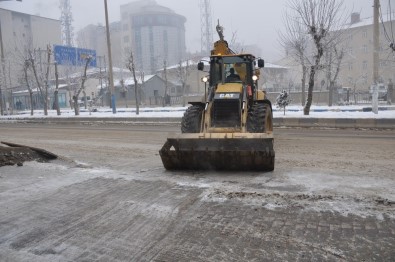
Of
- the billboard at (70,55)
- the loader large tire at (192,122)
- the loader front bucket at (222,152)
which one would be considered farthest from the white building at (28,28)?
the loader front bucket at (222,152)

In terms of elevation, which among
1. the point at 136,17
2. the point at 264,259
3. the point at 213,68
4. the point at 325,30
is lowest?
the point at 264,259

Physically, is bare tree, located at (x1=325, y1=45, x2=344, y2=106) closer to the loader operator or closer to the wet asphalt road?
the loader operator

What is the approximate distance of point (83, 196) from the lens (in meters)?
6.05

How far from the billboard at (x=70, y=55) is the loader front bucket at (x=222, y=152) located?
30.0 m

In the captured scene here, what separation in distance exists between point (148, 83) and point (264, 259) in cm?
5761

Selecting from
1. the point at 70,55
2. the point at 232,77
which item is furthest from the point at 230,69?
the point at 70,55

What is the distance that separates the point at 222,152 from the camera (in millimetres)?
7059

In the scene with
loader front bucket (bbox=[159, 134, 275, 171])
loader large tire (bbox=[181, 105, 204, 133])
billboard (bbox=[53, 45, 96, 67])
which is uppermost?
billboard (bbox=[53, 45, 96, 67])

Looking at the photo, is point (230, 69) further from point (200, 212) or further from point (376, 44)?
point (376, 44)

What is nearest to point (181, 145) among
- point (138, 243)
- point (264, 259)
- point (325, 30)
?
point (138, 243)

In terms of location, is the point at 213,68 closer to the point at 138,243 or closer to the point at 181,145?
the point at 181,145

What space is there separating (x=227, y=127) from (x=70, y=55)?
1295 inches

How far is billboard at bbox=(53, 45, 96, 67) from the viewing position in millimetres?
36188

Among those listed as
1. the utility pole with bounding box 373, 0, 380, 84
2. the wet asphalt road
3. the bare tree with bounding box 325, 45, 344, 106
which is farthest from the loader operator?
the bare tree with bounding box 325, 45, 344, 106
